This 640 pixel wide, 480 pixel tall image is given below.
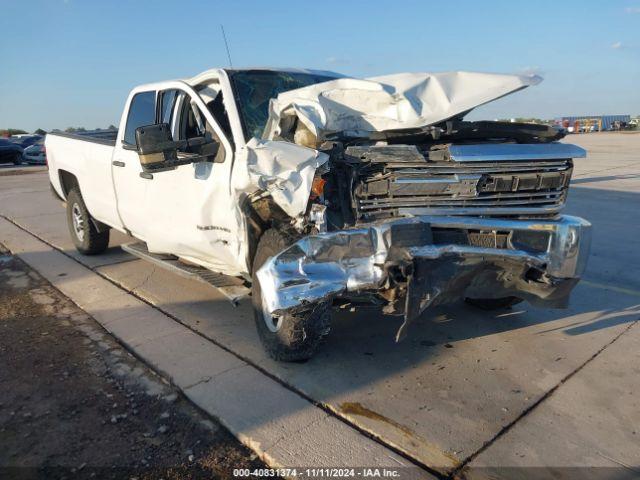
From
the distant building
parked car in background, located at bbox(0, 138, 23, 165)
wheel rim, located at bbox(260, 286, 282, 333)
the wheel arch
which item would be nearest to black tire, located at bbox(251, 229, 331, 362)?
wheel rim, located at bbox(260, 286, 282, 333)

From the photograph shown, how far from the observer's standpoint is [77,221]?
697cm

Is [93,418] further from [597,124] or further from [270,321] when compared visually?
[597,124]

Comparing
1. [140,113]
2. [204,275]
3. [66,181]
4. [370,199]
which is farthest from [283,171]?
[66,181]

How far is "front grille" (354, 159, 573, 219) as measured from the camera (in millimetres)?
3324

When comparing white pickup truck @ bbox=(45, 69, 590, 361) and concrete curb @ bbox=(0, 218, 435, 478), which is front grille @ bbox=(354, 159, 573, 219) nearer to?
white pickup truck @ bbox=(45, 69, 590, 361)

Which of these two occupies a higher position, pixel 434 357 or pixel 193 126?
pixel 193 126

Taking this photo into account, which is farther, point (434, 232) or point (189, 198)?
point (189, 198)

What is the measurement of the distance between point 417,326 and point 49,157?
562cm

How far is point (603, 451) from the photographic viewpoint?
9.12 feet

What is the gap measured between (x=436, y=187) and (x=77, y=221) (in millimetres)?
5290

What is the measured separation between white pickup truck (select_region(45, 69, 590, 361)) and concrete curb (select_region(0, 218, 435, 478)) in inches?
15.3

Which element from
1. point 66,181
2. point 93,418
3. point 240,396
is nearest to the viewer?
point 93,418

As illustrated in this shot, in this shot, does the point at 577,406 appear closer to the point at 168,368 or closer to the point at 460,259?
the point at 460,259

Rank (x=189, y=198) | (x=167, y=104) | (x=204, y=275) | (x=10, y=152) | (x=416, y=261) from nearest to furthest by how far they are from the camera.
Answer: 1. (x=416, y=261)
2. (x=189, y=198)
3. (x=204, y=275)
4. (x=167, y=104)
5. (x=10, y=152)
